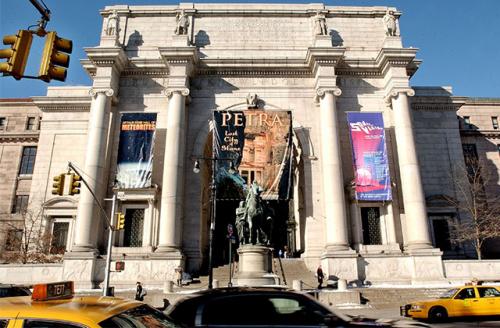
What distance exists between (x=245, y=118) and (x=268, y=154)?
3444mm

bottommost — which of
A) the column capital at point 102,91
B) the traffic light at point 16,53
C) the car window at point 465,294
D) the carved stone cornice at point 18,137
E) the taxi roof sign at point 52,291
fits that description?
the car window at point 465,294

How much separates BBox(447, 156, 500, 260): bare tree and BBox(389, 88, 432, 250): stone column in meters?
4.81

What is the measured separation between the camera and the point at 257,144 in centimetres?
3014

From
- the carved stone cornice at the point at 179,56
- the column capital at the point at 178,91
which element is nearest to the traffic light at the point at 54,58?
the column capital at the point at 178,91

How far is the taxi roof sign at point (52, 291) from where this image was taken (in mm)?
4527

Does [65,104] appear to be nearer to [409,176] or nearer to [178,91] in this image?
[178,91]

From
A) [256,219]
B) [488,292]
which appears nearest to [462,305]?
[488,292]

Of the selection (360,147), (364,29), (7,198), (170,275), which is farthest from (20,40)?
(7,198)

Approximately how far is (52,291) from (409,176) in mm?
27260

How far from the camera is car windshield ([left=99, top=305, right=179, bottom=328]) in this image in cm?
406

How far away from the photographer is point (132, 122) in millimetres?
30000

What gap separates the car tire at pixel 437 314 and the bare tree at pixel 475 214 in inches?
584

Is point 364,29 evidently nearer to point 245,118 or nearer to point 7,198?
point 245,118

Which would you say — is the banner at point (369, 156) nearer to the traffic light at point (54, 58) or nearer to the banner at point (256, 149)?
the banner at point (256, 149)
